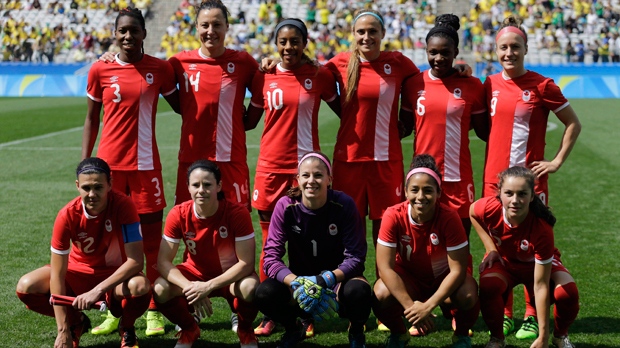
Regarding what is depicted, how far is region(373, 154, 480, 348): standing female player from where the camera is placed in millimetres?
4793

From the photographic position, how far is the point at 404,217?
4.93 metres

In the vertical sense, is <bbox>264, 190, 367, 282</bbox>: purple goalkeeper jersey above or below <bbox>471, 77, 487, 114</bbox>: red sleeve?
below

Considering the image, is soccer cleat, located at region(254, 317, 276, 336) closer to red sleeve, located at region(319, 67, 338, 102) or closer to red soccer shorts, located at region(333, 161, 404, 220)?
red soccer shorts, located at region(333, 161, 404, 220)

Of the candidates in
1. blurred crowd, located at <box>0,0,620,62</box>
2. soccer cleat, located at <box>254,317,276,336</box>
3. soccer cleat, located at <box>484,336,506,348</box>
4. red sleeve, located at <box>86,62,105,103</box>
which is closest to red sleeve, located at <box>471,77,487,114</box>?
soccer cleat, located at <box>484,336,506,348</box>

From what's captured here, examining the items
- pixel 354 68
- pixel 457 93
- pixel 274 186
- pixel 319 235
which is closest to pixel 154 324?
pixel 274 186

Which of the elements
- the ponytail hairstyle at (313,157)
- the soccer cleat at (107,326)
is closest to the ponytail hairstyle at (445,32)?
the ponytail hairstyle at (313,157)

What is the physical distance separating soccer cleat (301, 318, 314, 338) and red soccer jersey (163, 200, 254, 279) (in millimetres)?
733

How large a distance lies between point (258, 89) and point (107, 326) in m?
1.93

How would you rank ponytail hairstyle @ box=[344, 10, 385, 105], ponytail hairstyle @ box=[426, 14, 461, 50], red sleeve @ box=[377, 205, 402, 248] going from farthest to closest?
1. ponytail hairstyle @ box=[344, 10, 385, 105]
2. ponytail hairstyle @ box=[426, 14, 461, 50]
3. red sleeve @ box=[377, 205, 402, 248]

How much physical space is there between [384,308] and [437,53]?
1728 millimetres

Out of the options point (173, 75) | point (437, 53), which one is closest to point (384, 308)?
point (437, 53)

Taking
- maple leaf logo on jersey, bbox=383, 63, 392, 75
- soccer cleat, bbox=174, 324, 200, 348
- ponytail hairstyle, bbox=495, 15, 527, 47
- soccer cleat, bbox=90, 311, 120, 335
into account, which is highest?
ponytail hairstyle, bbox=495, 15, 527, 47

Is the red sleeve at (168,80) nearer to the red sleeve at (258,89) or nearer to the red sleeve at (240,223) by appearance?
the red sleeve at (258,89)

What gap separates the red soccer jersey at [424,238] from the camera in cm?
488
